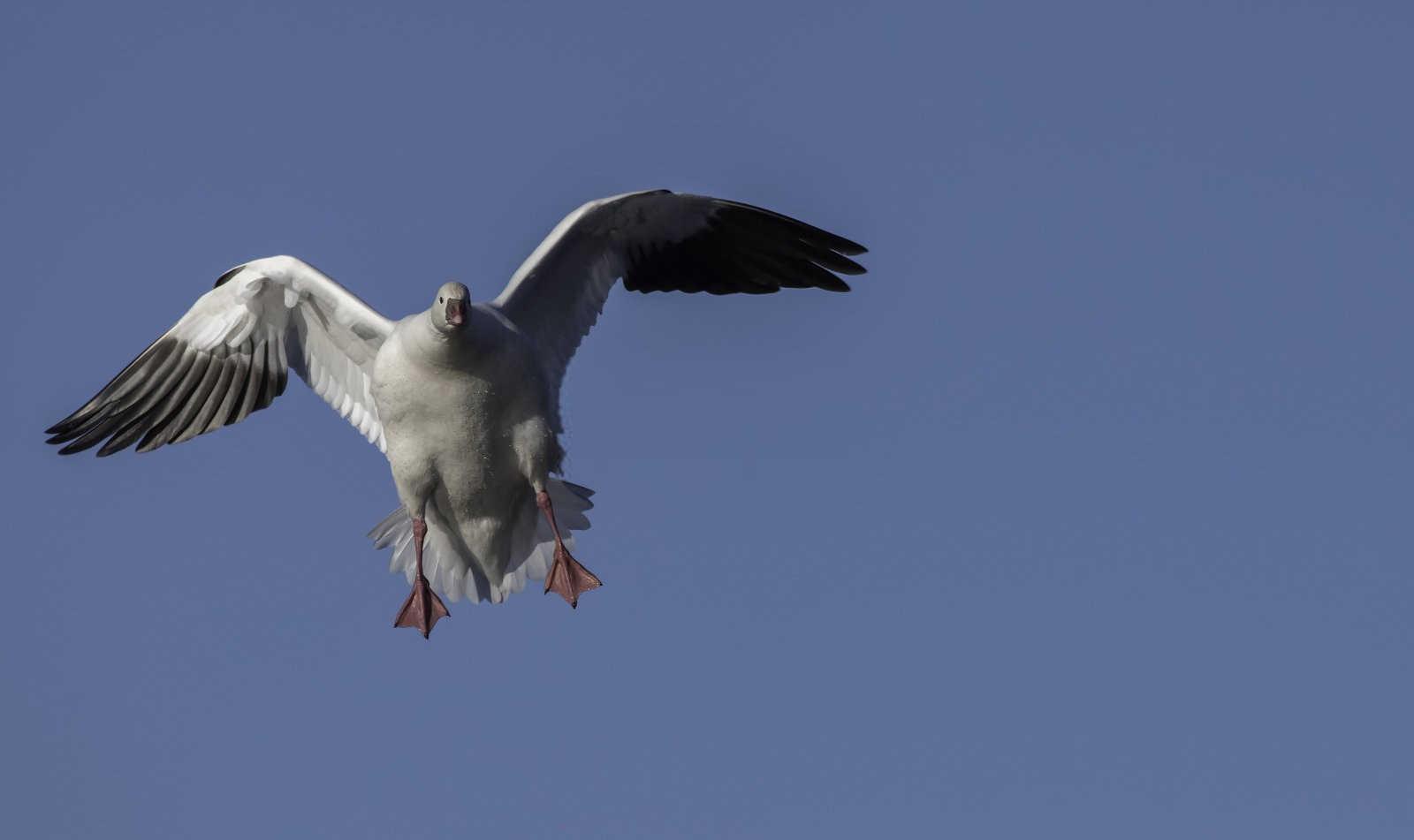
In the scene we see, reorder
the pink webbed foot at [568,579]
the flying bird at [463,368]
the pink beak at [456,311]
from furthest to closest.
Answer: the pink webbed foot at [568,579] < the flying bird at [463,368] < the pink beak at [456,311]

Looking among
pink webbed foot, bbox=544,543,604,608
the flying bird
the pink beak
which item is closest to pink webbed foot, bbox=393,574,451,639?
the flying bird

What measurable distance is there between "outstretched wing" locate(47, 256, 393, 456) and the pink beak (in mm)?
1117

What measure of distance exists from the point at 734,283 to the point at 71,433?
14.1 feet

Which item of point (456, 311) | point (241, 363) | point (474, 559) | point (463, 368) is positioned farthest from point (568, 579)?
point (241, 363)

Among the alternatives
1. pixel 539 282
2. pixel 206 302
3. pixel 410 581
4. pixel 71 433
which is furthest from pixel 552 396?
pixel 71 433

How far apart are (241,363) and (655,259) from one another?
8.64ft

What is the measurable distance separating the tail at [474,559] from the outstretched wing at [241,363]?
62cm

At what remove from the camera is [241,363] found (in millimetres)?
12359

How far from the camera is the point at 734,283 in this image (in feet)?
42.5

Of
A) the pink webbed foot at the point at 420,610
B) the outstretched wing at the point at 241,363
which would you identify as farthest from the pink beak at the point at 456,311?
the pink webbed foot at the point at 420,610

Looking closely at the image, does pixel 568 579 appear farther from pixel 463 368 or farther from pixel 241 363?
pixel 241 363

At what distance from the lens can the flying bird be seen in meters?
11.1

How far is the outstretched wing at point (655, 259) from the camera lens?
11.8 m

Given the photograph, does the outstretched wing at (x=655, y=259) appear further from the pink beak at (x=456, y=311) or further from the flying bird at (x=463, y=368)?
the pink beak at (x=456, y=311)
